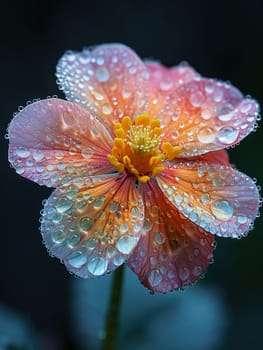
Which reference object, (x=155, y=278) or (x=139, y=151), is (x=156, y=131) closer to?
(x=139, y=151)

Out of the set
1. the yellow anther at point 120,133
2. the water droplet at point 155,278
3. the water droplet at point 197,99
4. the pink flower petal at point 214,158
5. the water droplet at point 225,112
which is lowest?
the water droplet at point 155,278

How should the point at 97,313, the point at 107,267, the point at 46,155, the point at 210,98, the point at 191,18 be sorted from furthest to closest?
the point at 191,18, the point at 97,313, the point at 210,98, the point at 46,155, the point at 107,267

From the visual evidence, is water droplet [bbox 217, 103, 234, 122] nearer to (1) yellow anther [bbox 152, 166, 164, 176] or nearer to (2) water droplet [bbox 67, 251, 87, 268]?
(1) yellow anther [bbox 152, 166, 164, 176]

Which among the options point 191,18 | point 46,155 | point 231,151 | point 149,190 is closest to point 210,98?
point 149,190

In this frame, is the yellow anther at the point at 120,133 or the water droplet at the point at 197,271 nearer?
the water droplet at the point at 197,271

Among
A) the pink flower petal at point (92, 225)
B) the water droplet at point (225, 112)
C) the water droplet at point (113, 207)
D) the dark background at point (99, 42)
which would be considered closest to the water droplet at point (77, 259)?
the pink flower petal at point (92, 225)

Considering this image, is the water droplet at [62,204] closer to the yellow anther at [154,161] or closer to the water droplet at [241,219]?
the yellow anther at [154,161]

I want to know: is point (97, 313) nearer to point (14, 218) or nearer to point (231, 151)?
point (14, 218)

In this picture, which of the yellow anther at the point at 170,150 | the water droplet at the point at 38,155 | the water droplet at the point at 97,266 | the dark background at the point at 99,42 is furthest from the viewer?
the dark background at the point at 99,42
